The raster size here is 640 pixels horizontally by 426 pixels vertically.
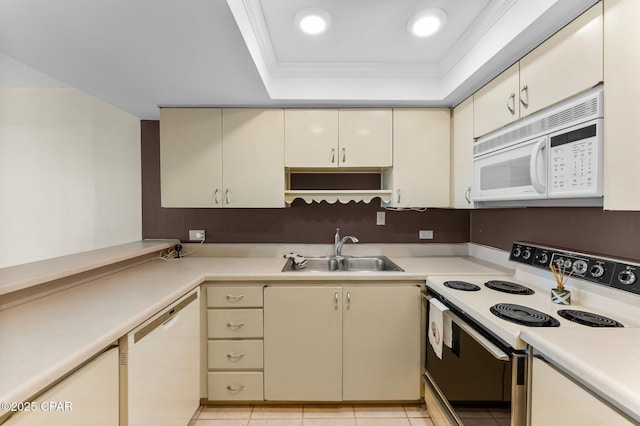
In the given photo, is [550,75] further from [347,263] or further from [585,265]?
[347,263]

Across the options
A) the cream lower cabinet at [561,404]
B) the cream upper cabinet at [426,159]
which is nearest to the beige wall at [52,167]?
the cream upper cabinet at [426,159]

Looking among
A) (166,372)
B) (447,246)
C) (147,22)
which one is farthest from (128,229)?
(447,246)

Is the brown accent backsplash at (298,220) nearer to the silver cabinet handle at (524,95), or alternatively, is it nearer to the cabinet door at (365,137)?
the cabinet door at (365,137)

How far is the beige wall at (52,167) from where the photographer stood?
2.85 meters

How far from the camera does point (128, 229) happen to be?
2.73 meters

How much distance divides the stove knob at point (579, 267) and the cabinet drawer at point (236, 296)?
1.74m

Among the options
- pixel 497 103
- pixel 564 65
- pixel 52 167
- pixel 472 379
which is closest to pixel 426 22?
pixel 497 103

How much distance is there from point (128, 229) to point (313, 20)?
8.12ft

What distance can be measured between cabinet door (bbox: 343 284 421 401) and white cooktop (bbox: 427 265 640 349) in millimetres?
289

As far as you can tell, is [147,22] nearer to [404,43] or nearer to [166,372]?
[404,43]

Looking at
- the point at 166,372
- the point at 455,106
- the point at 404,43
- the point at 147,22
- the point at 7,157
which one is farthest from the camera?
the point at 7,157

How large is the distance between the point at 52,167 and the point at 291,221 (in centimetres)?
255

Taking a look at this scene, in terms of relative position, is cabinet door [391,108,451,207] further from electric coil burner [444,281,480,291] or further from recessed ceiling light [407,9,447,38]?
electric coil burner [444,281,480,291]

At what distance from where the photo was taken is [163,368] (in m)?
1.40
